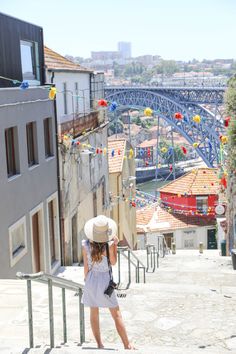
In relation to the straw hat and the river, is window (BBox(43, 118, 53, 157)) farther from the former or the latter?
the river

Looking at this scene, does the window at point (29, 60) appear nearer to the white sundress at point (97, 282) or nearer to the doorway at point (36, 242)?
the doorway at point (36, 242)

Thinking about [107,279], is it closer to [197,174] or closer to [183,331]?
[183,331]

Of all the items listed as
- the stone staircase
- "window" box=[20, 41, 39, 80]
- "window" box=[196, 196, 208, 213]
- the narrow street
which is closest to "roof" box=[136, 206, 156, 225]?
"window" box=[196, 196, 208, 213]

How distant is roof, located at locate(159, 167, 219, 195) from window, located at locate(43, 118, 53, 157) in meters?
17.3

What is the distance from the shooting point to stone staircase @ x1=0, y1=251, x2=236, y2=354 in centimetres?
498

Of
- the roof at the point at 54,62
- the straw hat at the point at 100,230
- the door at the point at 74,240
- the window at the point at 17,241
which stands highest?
the roof at the point at 54,62

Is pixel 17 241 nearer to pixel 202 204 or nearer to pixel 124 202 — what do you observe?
pixel 124 202

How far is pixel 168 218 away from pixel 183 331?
24.1 m

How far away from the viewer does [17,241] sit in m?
9.85

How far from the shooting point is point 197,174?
30219 mm

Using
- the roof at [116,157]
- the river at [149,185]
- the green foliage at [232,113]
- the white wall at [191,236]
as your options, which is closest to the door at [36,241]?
the green foliage at [232,113]

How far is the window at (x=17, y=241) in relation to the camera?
30.7 ft

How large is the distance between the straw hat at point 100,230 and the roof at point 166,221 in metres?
24.3

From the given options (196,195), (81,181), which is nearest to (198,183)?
(196,195)
